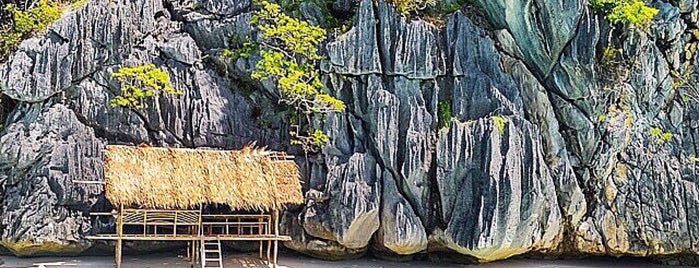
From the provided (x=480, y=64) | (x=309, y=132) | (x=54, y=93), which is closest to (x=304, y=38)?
(x=309, y=132)

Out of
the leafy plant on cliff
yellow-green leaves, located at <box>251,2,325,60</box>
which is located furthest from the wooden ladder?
yellow-green leaves, located at <box>251,2,325,60</box>

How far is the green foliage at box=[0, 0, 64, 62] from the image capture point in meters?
14.8

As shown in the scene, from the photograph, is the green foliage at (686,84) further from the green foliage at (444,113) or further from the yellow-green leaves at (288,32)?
the yellow-green leaves at (288,32)

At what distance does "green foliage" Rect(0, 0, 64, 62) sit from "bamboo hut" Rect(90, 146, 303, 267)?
3.73 metres

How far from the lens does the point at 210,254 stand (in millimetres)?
14445

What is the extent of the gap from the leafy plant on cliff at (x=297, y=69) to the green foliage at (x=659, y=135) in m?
7.03

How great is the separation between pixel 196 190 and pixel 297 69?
3538 mm

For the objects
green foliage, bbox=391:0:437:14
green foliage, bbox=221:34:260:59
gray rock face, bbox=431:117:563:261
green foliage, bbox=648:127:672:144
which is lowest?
gray rock face, bbox=431:117:563:261

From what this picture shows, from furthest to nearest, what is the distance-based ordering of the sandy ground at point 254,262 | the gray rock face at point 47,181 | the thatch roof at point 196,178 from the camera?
1. the sandy ground at point 254,262
2. the gray rock face at point 47,181
3. the thatch roof at point 196,178

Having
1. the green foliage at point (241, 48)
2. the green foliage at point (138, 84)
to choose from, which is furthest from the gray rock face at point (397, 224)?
the green foliage at point (138, 84)

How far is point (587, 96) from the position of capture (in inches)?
590

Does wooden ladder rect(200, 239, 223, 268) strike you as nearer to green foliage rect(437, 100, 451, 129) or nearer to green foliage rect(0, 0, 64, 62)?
green foliage rect(437, 100, 451, 129)

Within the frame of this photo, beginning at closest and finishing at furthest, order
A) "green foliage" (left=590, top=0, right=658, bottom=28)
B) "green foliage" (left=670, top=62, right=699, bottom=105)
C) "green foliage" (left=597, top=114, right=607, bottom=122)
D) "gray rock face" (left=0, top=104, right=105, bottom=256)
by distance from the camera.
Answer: "gray rock face" (left=0, top=104, right=105, bottom=256), "green foliage" (left=597, top=114, right=607, bottom=122), "green foliage" (left=590, top=0, right=658, bottom=28), "green foliage" (left=670, top=62, right=699, bottom=105)

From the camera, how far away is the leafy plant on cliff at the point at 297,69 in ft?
48.0
